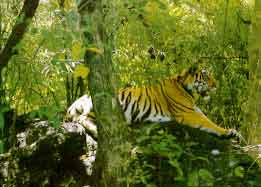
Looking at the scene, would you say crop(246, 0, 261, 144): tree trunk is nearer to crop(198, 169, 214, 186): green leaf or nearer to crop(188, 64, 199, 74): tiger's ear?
crop(198, 169, 214, 186): green leaf

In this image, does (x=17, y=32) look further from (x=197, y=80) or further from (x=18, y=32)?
(x=197, y=80)

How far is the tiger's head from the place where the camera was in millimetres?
7062

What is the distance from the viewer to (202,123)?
654 centimetres

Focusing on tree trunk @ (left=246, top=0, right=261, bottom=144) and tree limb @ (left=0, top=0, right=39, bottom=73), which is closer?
tree limb @ (left=0, top=0, right=39, bottom=73)

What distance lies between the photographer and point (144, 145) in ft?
16.8

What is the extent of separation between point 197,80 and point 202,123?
730 mm

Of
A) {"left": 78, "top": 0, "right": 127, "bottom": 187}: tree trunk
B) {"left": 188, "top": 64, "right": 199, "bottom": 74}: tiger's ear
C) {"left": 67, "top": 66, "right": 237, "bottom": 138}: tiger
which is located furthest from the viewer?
{"left": 188, "top": 64, "right": 199, "bottom": 74}: tiger's ear

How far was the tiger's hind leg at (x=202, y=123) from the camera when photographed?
20.6 ft

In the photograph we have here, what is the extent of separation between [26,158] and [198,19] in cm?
358

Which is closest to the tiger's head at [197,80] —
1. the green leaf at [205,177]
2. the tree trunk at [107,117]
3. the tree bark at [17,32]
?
the green leaf at [205,177]

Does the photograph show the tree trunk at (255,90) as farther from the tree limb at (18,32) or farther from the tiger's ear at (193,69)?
the tiger's ear at (193,69)

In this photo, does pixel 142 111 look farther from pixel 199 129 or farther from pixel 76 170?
pixel 76 170

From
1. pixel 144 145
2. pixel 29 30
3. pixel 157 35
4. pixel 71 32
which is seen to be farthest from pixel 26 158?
pixel 157 35

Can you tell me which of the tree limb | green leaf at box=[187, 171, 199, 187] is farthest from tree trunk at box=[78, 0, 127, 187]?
the tree limb
